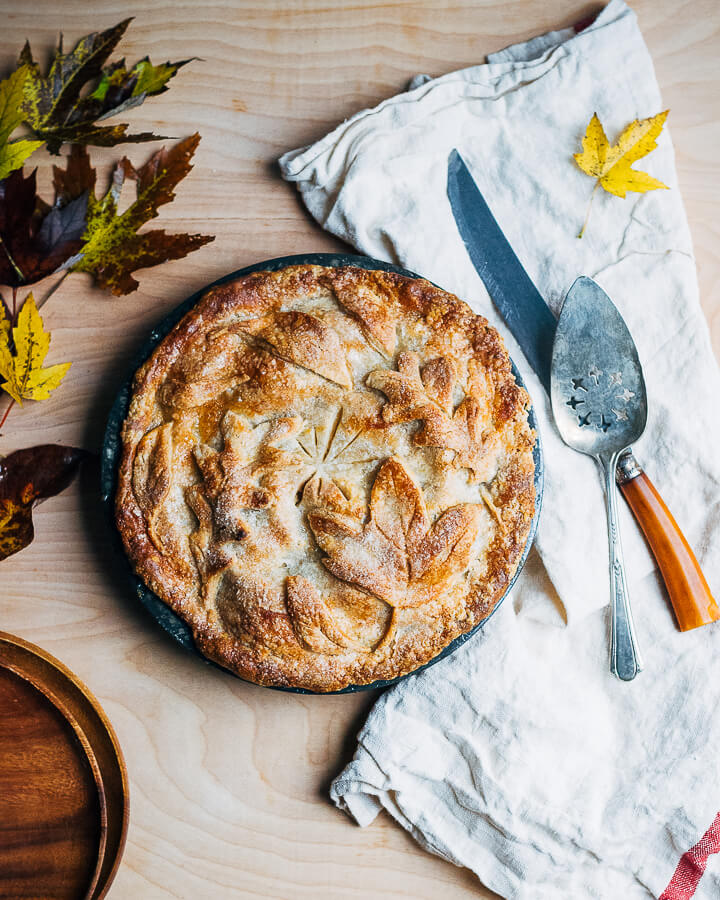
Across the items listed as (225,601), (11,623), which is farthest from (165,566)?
(11,623)

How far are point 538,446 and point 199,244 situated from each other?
0.88 metres

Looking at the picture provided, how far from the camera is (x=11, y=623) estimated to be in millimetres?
1736

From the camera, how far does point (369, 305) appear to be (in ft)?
5.25

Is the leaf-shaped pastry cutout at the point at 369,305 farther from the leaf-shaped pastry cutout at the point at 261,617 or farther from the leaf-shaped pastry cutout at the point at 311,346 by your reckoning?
the leaf-shaped pastry cutout at the point at 261,617

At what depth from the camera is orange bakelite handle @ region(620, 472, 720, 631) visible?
1703 mm

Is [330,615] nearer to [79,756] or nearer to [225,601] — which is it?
[225,601]

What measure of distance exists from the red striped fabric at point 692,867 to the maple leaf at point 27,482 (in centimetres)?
160

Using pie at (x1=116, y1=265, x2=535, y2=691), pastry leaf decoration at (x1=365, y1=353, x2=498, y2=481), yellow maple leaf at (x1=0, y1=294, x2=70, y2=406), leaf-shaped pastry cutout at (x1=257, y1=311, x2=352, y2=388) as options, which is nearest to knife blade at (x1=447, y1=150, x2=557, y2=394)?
pie at (x1=116, y1=265, x2=535, y2=691)

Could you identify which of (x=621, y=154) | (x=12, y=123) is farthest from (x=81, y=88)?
(x=621, y=154)

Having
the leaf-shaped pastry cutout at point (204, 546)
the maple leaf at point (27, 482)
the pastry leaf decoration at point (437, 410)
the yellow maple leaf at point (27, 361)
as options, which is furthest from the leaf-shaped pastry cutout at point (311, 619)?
the yellow maple leaf at point (27, 361)

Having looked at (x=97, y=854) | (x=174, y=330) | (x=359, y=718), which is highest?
(x=174, y=330)

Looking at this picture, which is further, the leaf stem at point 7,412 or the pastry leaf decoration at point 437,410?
the leaf stem at point 7,412

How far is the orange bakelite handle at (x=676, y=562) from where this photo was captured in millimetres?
1703

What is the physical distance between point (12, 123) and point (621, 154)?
1.35 meters
